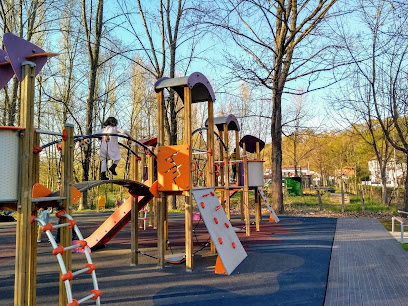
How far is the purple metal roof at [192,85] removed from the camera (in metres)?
5.55

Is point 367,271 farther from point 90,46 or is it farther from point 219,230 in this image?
point 90,46

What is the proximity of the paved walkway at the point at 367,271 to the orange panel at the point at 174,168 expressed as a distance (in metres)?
2.63

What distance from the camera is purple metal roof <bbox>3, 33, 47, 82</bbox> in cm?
307

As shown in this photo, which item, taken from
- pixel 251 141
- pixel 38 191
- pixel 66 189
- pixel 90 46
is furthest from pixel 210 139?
pixel 90 46

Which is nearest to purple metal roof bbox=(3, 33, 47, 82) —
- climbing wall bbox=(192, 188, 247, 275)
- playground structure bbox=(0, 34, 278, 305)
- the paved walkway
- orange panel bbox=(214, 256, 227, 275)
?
playground structure bbox=(0, 34, 278, 305)

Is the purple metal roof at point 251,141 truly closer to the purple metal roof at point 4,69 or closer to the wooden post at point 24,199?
the purple metal roof at point 4,69

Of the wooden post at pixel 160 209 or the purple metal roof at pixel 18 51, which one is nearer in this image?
the purple metal roof at pixel 18 51

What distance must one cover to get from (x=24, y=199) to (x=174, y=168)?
2828mm

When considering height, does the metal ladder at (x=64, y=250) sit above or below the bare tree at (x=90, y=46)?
below

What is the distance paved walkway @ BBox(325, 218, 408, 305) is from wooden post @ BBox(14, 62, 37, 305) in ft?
10.3

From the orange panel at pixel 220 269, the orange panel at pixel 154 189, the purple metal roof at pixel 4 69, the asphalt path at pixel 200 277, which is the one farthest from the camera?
the orange panel at pixel 154 189

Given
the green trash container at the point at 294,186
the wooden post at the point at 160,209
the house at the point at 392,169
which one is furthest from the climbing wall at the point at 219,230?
the green trash container at the point at 294,186

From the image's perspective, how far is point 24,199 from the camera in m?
3.07

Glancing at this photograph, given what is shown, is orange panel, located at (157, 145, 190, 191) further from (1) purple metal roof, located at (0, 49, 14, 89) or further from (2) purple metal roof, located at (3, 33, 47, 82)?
(2) purple metal roof, located at (3, 33, 47, 82)
